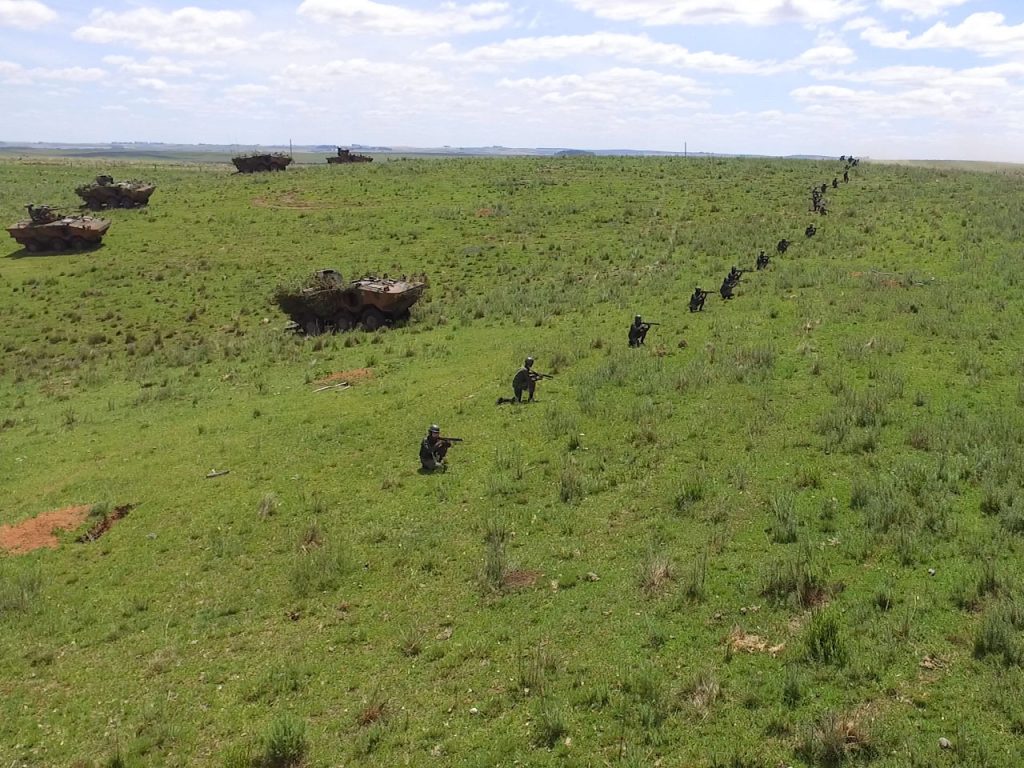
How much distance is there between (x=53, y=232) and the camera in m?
46.7

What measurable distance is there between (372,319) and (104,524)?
17.6 metres

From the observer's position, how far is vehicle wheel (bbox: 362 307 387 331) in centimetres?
3148

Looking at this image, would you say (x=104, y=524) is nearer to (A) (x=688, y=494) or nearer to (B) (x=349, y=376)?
(B) (x=349, y=376)

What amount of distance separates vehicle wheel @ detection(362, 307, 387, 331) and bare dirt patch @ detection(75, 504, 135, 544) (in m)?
16.6

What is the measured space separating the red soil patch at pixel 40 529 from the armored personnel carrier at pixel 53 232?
38.4 metres

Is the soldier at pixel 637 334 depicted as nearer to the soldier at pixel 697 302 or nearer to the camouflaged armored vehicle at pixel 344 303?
the soldier at pixel 697 302

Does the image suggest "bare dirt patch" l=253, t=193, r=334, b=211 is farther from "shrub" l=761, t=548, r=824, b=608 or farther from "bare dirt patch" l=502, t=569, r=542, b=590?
"shrub" l=761, t=548, r=824, b=608

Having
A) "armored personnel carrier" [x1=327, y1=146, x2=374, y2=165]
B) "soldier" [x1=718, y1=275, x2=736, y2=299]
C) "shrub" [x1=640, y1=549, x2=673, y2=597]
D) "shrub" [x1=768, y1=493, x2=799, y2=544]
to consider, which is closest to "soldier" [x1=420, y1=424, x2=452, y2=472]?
"shrub" [x1=640, y1=549, x2=673, y2=597]

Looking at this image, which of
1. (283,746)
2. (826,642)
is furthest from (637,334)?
(283,746)

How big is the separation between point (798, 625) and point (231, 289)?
124ft

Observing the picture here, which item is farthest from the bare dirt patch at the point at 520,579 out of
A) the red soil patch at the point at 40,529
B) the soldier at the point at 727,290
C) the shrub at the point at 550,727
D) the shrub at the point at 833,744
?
the soldier at the point at 727,290

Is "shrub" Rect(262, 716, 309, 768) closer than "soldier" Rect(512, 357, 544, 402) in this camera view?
Yes

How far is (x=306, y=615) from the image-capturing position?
11.1 m

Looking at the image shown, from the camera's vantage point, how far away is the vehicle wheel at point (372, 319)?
3148cm
